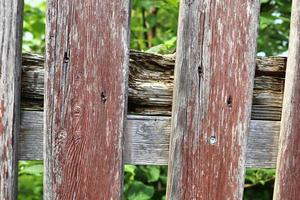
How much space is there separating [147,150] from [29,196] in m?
1.76

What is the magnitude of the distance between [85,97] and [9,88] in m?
0.23

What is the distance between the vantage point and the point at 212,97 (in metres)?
1.66

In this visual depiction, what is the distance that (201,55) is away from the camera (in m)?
1.63

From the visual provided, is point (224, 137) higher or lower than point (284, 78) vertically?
lower

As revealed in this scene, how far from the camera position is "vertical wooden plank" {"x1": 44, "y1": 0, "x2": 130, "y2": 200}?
1.56 metres

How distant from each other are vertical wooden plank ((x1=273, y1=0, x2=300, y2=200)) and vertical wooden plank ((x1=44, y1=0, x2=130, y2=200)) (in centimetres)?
56

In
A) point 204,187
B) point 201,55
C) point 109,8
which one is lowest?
point 204,187

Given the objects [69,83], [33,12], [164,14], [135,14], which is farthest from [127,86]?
[164,14]

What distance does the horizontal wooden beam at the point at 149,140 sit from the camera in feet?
5.32

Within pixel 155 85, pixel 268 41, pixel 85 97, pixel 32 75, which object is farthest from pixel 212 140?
pixel 268 41

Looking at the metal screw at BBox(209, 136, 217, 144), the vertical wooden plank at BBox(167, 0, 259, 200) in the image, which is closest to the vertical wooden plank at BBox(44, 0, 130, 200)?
the vertical wooden plank at BBox(167, 0, 259, 200)

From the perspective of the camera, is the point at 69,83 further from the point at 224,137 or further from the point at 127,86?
the point at 224,137

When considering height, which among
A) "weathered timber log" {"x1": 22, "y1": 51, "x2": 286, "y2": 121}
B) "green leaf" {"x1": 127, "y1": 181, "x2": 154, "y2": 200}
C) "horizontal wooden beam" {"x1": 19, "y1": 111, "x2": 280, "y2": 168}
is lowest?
"green leaf" {"x1": 127, "y1": 181, "x2": 154, "y2": 200}

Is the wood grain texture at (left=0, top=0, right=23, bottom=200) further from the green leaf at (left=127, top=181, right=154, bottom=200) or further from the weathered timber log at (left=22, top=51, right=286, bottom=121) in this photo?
the green leaf at (left=127, top=181, right=154, bottom=200)
